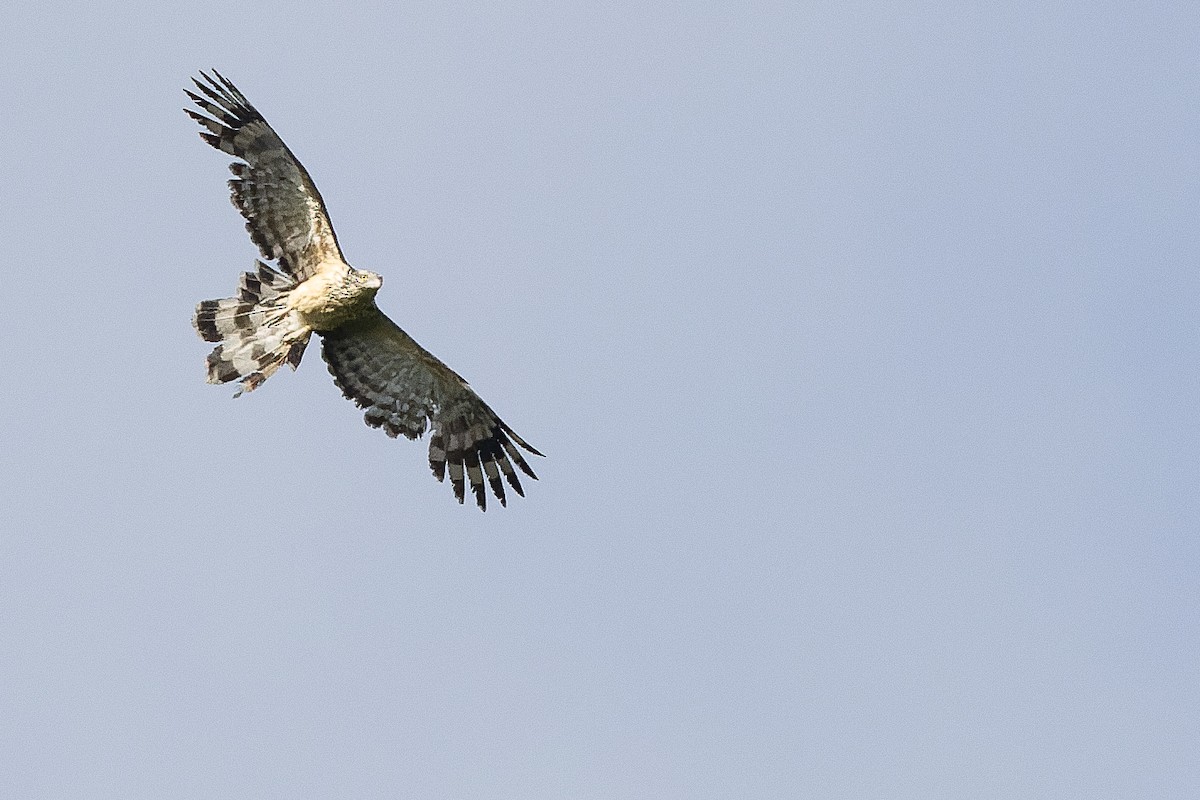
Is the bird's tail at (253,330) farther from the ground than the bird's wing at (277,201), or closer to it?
closer to it

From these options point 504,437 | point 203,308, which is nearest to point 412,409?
point 504,437

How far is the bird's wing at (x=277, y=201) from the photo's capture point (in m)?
24.7

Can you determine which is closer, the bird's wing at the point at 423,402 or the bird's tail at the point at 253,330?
the bird's tail at the point at 253,330

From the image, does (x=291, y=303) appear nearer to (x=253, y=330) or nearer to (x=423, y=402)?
(x=253, y=330)

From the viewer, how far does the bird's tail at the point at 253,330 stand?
79.6 ft

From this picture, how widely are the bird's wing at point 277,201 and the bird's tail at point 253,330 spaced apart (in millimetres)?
379

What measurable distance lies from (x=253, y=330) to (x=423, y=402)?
9.45 ft

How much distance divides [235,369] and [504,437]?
4.22 m

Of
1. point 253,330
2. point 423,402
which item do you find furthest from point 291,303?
point 423,402

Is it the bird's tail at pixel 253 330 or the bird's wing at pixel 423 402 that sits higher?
the bird's wing at pixel 423 402

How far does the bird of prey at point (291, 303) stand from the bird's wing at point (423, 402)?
0.02m

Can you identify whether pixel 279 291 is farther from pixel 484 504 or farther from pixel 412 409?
pixel 484 504

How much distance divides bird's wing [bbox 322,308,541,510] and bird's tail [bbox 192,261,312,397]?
953 mm

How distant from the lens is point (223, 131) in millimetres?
24938
